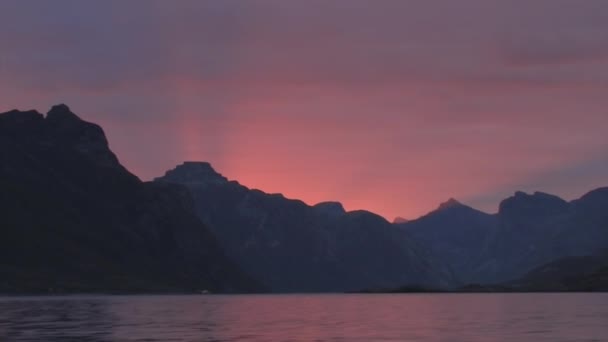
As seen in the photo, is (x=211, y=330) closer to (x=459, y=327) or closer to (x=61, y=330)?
(x=61, y=330)

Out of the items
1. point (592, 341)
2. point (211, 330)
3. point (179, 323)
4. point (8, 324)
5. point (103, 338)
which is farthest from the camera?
point (179, 323)

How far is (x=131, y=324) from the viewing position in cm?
12138

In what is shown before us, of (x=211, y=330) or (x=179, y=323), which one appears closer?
(x=211, y=330)

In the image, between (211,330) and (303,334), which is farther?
(211,330)

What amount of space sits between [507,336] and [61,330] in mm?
49800

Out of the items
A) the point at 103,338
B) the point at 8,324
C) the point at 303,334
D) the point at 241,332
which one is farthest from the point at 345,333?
the point at 8,324

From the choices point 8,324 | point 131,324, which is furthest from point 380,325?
point 8,324

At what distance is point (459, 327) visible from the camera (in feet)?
378

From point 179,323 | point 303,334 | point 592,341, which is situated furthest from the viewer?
point 179,323

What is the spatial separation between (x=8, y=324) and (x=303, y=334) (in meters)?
41.2

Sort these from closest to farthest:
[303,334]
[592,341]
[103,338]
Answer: [592,341]
[103,338]
[303,334]

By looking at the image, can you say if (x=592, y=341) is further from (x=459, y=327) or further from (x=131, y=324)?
(x=131, y=324)

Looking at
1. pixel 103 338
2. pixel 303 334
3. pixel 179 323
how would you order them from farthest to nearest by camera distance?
pixel 179 323 → pixel 303 334 → pixel 103 338

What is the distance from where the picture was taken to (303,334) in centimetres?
10100
